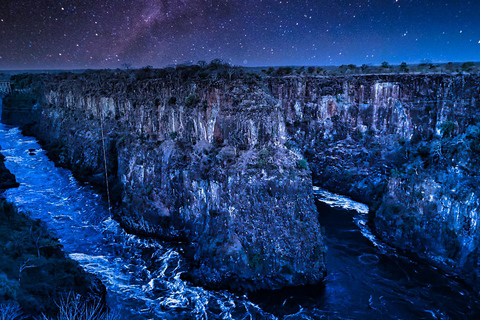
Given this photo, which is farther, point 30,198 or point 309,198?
point 30,198

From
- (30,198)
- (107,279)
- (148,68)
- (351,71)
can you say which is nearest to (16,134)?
(30,198)

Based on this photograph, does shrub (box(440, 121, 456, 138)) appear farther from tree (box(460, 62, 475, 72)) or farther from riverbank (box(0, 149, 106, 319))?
riverbank (box(0, 149, 106, 319))

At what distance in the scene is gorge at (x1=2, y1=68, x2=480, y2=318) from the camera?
21.1 m

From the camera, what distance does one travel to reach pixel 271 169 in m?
21.6

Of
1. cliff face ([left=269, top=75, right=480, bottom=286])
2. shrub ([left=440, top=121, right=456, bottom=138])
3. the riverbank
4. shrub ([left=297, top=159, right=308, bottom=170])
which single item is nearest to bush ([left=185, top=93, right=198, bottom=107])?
cliff face ([left=269, top=75, right=480, bottom=286])

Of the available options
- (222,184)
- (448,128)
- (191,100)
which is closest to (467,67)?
(448,128)

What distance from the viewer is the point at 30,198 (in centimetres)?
3606

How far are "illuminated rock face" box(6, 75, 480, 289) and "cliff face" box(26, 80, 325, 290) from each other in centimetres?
8

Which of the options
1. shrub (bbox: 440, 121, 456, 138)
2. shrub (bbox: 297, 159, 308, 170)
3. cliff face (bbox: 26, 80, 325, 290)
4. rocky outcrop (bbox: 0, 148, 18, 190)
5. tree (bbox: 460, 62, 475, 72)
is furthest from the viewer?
rocky outcrop (bbox: 0, 148, 18, 190)

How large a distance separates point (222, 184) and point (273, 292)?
7842 millimetres

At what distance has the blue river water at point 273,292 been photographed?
1948cm

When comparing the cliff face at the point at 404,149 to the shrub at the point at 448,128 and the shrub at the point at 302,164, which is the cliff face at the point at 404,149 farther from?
the shrub at the point at 302,164

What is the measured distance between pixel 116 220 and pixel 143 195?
16.7 feet

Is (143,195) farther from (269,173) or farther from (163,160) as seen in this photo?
(269,173)
